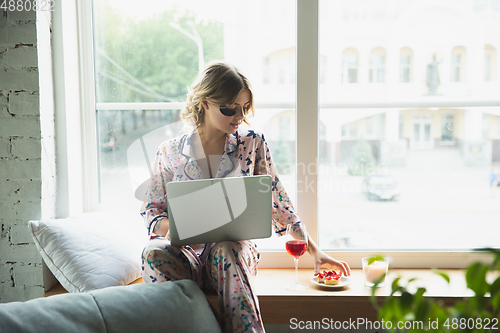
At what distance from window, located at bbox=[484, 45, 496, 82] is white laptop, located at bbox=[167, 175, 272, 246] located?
1463mm

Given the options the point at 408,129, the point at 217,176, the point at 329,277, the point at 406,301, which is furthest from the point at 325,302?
the point at 406,301

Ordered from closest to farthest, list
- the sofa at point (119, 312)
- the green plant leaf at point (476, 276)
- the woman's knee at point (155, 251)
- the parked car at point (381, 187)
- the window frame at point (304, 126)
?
the green plant leaf at point (476, 276), the sofa at point (119, 312), the woman's knee at point (155, 251), the window frame at point (304, 126), the parked car at point (381, 187)

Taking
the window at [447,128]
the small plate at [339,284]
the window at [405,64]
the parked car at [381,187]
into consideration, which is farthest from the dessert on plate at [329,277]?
the window at [405,64]

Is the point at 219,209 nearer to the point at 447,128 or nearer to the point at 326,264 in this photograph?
the point at 326,264

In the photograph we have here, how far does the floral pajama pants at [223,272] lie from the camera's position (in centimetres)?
154

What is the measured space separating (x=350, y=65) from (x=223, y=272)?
52.5 inches

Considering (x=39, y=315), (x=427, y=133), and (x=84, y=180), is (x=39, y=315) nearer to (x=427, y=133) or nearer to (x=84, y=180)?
(x=84, y=180)

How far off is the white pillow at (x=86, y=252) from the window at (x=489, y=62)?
212 centimetres

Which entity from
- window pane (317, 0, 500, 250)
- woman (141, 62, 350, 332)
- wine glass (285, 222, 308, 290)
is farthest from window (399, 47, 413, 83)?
wine glass (285, 222, 308, 290)

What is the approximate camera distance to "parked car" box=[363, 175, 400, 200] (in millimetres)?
2250

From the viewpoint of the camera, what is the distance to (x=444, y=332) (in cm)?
58

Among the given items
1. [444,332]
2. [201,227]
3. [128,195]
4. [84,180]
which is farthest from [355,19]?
[444,332]

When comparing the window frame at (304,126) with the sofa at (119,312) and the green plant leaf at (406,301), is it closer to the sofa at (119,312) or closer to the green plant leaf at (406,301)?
the sofa at (119,312)

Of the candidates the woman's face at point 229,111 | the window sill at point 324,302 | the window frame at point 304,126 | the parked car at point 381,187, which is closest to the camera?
the window sill at point 324,302
